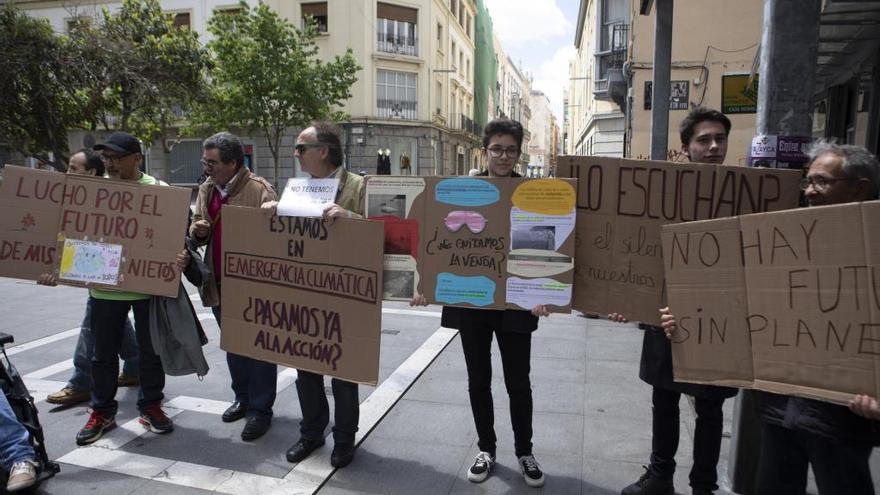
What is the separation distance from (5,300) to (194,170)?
2562 centimetres

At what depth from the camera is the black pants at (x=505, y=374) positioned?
3.08 meters

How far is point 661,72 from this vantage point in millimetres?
7777

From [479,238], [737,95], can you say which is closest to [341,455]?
[479,238]

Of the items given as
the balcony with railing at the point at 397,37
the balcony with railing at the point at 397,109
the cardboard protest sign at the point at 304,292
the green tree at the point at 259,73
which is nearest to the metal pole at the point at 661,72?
the cardboard protest sign at the point at 304,292

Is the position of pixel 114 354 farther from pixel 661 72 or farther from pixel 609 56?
pixel 609 56

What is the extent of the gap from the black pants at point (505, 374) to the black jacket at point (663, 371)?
1.92 ft

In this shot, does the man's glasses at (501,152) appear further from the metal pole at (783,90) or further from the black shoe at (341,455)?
the black shoe at (341,455)

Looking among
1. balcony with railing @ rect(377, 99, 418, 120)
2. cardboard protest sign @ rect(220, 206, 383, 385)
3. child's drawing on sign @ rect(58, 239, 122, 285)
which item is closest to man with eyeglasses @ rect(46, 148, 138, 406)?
child's drawing on sign @ rect(58, 239, 122, 285)

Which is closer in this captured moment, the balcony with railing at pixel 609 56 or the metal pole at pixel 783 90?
the metal pole at pixel 783 90

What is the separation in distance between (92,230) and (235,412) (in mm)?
1482

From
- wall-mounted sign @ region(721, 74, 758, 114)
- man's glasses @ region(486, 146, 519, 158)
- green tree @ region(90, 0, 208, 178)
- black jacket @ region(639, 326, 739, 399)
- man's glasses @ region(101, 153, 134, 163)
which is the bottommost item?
black jacket @ region(639, 326, 739, 399)

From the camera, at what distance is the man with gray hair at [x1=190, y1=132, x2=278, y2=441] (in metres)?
3.61

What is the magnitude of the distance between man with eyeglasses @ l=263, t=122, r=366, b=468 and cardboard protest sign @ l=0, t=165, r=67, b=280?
1.47 metres

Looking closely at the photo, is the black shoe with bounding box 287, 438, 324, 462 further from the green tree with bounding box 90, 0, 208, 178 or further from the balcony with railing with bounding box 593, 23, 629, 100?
the balcony with railing with bounding box 593, 23, 629, 100
